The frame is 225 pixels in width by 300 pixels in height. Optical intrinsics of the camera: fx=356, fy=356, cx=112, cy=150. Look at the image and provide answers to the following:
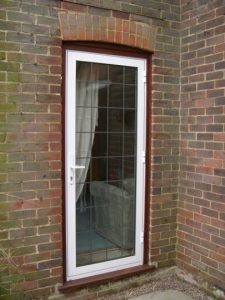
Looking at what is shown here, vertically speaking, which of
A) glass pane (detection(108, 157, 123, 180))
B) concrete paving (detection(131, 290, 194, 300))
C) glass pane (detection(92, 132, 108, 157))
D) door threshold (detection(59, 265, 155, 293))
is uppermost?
glass pane (detection(92, 132, 108, 157))

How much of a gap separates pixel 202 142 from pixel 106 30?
1.47 m

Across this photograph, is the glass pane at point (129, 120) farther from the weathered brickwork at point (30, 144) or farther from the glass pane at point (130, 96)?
the weathered brickwork at point (30, 144)

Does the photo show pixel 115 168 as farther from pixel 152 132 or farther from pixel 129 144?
pixel 152 132

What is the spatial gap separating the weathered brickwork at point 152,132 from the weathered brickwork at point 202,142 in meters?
0.01

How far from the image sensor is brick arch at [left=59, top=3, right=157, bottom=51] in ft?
10.7

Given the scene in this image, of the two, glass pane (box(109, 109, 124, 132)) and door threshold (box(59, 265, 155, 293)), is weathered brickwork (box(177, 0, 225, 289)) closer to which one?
door threshold (box(59, 265, 155, 293))

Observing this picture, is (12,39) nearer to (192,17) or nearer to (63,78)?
(63,78)

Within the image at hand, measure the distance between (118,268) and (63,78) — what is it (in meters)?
2.03

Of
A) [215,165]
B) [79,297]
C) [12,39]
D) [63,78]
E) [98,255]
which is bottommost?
[79,297]

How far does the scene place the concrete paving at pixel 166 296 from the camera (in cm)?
355

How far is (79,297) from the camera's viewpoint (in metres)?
3.45

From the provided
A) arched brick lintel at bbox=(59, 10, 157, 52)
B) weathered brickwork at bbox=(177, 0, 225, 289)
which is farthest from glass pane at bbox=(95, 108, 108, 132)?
weathered brickwork at bbox=(177, 0, 225, 289)

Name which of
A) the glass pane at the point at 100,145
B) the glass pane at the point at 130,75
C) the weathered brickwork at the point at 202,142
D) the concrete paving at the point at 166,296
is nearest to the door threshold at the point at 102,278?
the concrete paving at the point at 166,296

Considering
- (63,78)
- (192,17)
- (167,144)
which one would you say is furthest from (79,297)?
(192,17)
